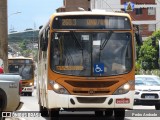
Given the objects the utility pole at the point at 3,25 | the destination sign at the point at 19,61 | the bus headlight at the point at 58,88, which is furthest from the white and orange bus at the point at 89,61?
the destination sign at the point at 19,61

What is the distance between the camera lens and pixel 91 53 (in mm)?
16781

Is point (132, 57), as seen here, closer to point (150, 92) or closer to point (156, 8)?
point (150, 92)

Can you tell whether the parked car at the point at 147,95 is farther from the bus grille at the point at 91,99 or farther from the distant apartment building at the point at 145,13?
the distant apartment building at the point at 145,13

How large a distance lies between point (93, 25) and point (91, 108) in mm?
2543

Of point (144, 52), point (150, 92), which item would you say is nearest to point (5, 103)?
point (150, 92)

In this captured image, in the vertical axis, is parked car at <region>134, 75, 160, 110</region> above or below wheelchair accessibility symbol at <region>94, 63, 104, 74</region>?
below

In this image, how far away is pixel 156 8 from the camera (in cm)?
9725

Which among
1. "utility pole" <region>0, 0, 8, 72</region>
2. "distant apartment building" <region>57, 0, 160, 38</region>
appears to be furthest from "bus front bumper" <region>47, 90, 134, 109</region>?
"distant apartment building" <region>57, 0, 160, 38</region>

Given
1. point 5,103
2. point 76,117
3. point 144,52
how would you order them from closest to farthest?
point 5,103
point 76,117
point 144,52

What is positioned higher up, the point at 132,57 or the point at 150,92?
the point at 132,57

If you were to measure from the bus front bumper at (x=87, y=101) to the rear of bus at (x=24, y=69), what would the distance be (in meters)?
30.2

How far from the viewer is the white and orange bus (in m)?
16.5

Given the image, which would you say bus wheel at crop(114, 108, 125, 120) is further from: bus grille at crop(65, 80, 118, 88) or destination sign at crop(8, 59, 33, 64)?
destination sign at crop(8, 59, 33, 64)

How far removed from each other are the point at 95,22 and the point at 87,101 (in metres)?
2.47
